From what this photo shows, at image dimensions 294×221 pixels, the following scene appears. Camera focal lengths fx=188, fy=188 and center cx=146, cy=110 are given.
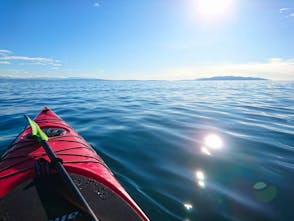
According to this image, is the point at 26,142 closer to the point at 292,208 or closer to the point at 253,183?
the point at 253,183

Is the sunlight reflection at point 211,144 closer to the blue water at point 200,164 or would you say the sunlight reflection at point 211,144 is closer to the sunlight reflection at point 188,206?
the blue water at point 200,164

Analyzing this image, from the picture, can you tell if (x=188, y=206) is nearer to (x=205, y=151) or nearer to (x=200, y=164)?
(x=200, y=164)

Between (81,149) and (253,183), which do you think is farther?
(253,183)

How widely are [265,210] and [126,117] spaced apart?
7114 mm

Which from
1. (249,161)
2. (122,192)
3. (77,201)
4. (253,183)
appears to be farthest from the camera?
(249,161)

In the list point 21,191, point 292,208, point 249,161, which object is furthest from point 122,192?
point 249,161

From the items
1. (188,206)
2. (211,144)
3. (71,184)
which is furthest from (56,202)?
(211,144)

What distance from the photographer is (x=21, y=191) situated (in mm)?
1911

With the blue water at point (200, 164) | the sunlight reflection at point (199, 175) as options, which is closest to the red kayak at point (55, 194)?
the blue water at point (200, 164)

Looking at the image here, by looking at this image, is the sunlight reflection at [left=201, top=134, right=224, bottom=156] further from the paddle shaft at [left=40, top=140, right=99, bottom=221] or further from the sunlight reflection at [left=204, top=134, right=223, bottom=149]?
the paddle shaft at [left=40, top=140, right=99, bottom=221]

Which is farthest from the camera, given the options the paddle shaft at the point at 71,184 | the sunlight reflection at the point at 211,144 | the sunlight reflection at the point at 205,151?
the sunlight reflection at the point at 211,144

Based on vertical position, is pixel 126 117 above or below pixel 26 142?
below

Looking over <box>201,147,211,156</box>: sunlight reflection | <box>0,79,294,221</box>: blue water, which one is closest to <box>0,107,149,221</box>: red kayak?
<box>0,79,294,221</box>: blue water

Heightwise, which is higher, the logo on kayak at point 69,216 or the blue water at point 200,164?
the logo on kayak at point 69,216
